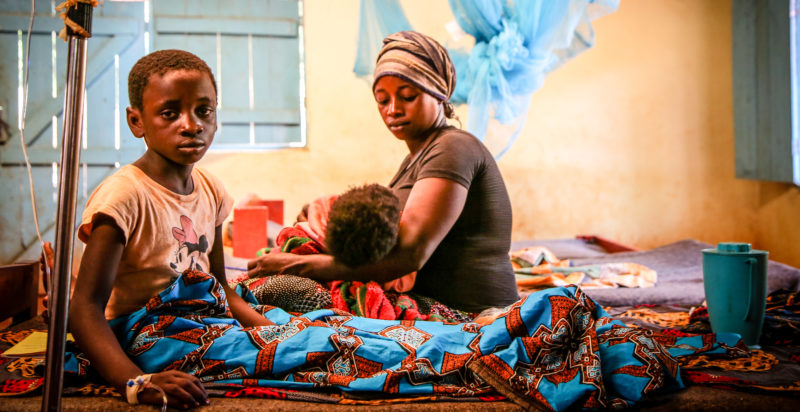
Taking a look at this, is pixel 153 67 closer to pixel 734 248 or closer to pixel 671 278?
pixel 734 248

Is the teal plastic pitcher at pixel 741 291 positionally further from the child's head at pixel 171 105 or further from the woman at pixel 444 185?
the child's head at pixel 171 105

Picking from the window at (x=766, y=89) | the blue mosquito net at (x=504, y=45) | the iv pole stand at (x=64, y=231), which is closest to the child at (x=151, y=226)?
the iv pole stand at (x=64, y=231)

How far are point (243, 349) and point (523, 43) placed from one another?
2.08m

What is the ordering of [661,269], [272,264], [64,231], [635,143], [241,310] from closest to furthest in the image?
[64,231] < [241,310] < [272,264] < [661,269] < [635,143]

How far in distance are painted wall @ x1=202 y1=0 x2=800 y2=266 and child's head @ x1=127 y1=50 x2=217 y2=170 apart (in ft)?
11.2

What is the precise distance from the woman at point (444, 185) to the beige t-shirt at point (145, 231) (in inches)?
13.2

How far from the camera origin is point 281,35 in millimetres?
4629

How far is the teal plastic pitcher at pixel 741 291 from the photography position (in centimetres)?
174

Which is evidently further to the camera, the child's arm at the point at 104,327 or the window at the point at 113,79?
the window at the point at 113,79

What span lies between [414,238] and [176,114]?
621mm

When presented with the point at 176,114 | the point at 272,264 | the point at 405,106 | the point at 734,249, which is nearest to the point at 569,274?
the point at 734,249

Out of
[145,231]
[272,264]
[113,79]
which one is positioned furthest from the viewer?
[113,79]

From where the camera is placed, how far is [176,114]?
137 cm

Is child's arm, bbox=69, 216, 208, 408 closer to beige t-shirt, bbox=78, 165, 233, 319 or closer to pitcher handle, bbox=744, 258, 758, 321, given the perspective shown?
beige t-shirt, bbox=78, 165, 233, 319
